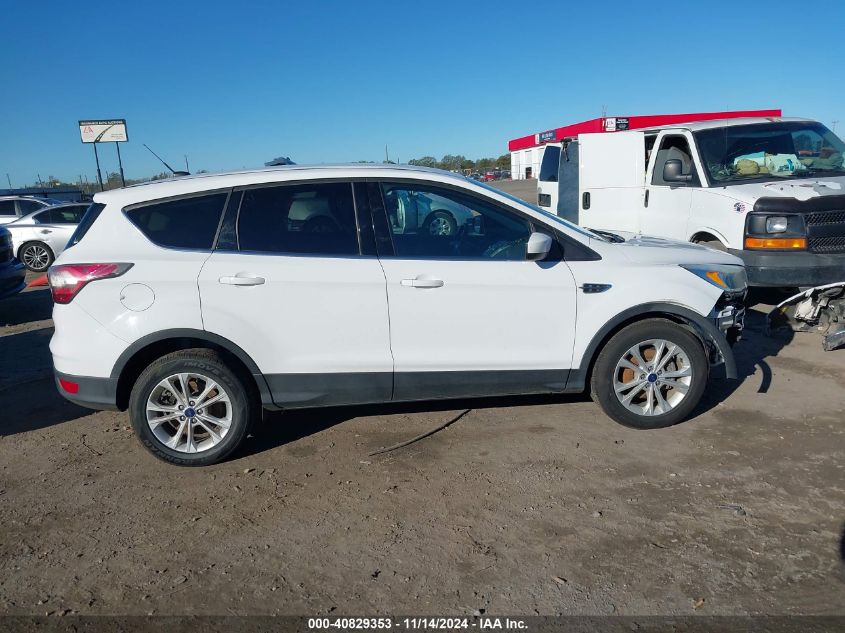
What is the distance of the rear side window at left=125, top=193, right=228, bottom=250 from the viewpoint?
4.12 metres

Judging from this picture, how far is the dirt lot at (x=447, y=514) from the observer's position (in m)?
2.96

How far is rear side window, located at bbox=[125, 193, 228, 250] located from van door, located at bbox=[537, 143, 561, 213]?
299 inches

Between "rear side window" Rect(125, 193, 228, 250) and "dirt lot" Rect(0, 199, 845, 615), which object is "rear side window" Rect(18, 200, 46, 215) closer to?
"dirt lot" Rect(0, 199, 845, 615)

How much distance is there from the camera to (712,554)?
3160 mm

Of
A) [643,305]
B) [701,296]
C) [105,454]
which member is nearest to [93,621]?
[105,454]

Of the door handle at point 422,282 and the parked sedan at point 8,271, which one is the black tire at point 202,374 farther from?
Result: the parked sedan at point 8,271

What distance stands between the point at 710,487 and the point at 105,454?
12.9 ft

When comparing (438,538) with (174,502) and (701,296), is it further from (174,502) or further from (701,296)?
(701,296)

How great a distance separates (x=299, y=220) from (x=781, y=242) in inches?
196

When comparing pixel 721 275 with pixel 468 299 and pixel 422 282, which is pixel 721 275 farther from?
pixel 422 282

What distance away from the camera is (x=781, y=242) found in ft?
21.5

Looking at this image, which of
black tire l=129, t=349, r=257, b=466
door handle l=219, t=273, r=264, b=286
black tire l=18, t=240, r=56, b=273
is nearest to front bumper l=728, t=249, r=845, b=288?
door handle l=219, t=273, r=264, b=286

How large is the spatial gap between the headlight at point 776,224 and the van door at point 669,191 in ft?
3.84

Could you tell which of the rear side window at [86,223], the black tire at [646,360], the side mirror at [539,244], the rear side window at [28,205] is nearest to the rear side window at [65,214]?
the rear side window at [28,205]
